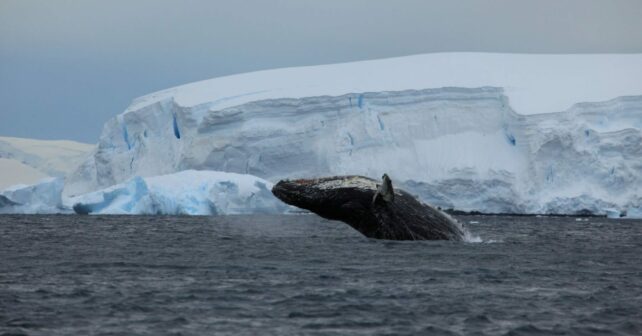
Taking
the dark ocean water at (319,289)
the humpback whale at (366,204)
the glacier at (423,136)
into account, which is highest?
the glacier at (423,136)

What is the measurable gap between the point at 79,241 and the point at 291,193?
9212 millimetres

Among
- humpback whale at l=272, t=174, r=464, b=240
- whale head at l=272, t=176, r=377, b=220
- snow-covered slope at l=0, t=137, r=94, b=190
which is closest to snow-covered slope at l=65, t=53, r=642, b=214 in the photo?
snow-covered slope at l=0, t=137, r=94, b=190

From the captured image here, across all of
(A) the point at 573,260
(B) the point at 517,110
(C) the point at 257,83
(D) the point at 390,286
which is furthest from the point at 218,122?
(D) the point at 390,286

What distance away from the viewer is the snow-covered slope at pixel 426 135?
4800 centimetres

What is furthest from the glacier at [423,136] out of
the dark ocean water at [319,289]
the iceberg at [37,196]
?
the dark ocean water at [319,289]

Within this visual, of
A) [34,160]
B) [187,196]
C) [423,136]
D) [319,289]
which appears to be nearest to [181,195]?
[187,196]

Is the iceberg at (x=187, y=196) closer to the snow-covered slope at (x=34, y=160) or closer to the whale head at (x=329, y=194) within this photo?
the snow-covered slope at (x=34, y=160)

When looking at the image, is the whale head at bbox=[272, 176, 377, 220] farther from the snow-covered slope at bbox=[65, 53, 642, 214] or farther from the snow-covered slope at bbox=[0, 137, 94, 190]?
the snow-covered slope at bbox=[0, 137, 94, 190]

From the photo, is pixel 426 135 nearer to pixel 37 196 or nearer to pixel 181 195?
pixel 181 195

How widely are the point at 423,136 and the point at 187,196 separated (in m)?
14.9

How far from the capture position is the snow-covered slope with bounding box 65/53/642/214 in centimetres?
4800

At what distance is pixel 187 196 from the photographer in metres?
43.5

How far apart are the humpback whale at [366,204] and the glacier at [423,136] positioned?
25.1m

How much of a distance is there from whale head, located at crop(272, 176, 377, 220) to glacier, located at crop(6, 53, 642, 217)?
2580 cm
